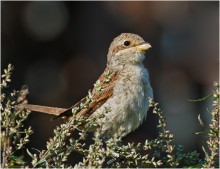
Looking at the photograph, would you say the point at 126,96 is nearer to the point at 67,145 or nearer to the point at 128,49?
the point at 128,49

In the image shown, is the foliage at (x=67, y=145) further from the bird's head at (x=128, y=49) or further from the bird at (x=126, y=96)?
the bird's head at (x=128, y=49)

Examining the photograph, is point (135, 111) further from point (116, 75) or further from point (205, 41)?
point (205, 41)

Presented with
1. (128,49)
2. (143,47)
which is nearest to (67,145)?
(143,47)

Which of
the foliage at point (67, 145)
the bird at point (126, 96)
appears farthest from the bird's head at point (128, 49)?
the foliage at point (67, 145)

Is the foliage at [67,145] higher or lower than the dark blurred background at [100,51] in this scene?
lower

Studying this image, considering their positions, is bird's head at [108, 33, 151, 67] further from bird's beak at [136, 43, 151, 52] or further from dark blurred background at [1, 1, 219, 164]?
dark blurred background at [1, 1, 219, 164]

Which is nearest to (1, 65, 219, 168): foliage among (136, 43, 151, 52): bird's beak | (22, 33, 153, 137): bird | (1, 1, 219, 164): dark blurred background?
(22, 33, 153, 137): bird
